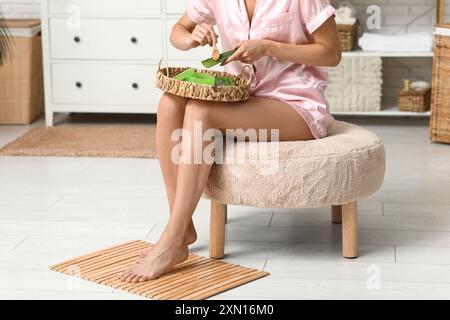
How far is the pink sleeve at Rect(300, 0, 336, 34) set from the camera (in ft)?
7.95

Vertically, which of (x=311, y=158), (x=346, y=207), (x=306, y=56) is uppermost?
(x=306, y=56)

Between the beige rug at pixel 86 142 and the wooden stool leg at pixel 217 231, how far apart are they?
132 centimetres

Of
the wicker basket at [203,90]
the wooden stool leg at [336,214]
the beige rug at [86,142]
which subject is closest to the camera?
the wicker basket at [203,90]

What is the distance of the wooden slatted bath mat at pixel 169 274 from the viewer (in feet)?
7.14

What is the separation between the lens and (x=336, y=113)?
13.8 feet

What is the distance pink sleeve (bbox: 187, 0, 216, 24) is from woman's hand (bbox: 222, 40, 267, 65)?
263 millimetres

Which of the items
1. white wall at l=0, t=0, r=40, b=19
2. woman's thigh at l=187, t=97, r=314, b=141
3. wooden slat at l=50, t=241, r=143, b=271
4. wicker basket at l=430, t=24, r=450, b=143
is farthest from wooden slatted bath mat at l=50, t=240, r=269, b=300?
white wall at l=0, t=0, r=40, b=19

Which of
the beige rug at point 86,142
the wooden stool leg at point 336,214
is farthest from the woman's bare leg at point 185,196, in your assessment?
the beige rug at point 86,142

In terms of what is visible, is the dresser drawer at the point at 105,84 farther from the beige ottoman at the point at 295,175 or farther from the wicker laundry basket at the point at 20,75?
the beige ottoman at the point at 295,175

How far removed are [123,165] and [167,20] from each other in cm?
90

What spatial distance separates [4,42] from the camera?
4.19m

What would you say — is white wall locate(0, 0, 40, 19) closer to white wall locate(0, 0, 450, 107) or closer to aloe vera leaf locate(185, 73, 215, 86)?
white wall locate(0, 0, 450, 107)

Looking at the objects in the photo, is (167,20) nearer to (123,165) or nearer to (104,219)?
(123,165)
